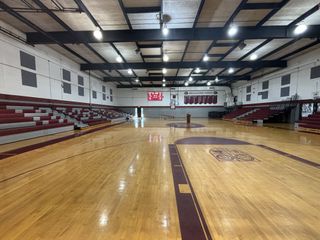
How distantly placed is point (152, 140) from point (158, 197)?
4012 millimetres

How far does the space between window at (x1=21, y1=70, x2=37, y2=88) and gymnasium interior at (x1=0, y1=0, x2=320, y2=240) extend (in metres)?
0.06

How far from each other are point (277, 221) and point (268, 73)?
49.9ft

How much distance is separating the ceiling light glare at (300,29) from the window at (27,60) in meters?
11.2

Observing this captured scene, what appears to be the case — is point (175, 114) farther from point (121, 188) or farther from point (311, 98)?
point (121, 188)

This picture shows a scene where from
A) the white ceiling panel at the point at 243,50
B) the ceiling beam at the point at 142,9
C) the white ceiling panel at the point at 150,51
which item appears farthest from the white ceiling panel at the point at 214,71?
the ceiling beam at the point at 142,9

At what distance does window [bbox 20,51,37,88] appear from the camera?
286 inches

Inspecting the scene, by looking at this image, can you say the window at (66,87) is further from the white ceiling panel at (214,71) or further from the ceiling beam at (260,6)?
the white ceiling panel at (214,71)

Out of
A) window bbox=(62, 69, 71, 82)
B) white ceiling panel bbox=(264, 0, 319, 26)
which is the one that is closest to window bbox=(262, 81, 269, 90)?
white ceiling panel bbox=(264, 0, 319, 26)

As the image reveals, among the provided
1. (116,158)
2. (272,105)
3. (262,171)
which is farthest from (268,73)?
(116,158)

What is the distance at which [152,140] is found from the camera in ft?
20.1

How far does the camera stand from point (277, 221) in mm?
1688

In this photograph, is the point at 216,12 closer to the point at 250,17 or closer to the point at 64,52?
the point at 250,17

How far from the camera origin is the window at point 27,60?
283 inches

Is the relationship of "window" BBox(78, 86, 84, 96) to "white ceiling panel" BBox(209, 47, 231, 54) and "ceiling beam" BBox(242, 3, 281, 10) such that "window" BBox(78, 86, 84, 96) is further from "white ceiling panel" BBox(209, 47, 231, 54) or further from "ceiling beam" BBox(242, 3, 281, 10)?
"ceiling beam" BBox(242, 3, 281, 10)
